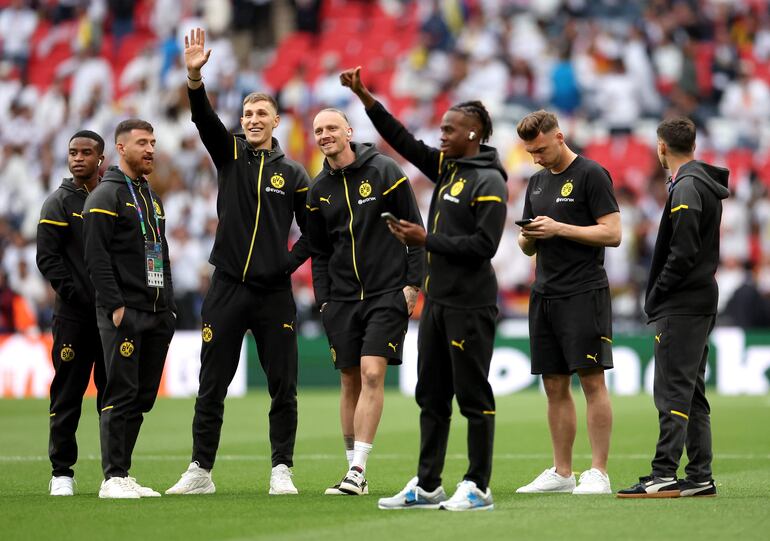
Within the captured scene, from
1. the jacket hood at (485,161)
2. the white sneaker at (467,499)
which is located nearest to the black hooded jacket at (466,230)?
the jacket hood at (485,161)

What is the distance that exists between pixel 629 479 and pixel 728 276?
487 inches

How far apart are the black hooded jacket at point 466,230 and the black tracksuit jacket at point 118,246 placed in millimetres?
2316

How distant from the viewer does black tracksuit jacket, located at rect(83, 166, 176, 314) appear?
31.3 feet

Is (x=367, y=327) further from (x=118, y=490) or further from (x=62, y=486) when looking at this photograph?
(x=62, y=486)

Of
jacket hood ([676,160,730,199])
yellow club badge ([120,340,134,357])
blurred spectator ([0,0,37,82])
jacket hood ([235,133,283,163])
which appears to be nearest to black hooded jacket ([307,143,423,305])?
jacket hood ([235,133,283,163])

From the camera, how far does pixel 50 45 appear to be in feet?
Result: 104

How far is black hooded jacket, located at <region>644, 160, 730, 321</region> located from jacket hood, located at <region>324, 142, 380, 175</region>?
2.20 m

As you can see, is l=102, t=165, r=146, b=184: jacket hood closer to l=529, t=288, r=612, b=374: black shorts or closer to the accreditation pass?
the accreditation pass

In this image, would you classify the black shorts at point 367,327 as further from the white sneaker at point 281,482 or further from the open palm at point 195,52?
the open palm at point 195,52

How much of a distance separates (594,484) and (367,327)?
6.51ft

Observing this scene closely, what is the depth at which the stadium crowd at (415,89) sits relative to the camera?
23516 mm

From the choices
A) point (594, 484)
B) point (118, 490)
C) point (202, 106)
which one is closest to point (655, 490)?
point (594, 484)

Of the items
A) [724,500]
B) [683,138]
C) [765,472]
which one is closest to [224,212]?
[683,138]

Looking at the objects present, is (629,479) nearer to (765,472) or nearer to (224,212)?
(765,472)
